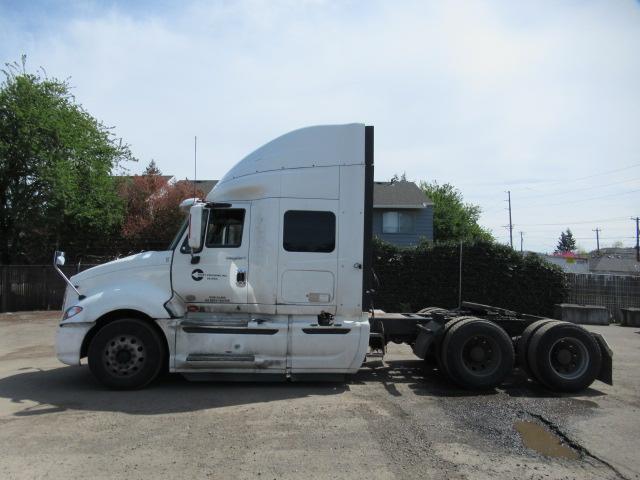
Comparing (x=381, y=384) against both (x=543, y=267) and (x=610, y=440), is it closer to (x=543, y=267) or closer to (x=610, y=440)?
(x=610, y=440)

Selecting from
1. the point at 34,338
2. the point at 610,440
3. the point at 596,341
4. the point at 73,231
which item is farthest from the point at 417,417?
the point at 73,231

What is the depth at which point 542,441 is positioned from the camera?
17.1 feet

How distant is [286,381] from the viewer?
7.43m

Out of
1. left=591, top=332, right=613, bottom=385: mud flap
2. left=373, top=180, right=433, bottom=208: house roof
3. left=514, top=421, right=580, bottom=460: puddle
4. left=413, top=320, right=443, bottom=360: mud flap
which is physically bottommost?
left=514, top=421, right=580, bottom=460: puddle

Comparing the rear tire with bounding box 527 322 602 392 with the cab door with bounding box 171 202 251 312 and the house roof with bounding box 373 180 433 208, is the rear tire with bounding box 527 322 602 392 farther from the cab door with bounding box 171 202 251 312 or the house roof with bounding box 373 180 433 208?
the house roof with bounding box 373 180 433 208

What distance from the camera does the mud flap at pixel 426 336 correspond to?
7.52 metres

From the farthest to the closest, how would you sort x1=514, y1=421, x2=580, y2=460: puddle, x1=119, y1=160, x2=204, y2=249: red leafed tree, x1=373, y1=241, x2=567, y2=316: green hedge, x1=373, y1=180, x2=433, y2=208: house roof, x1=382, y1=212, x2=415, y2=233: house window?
x1=382, y1=212, x2=415, y2=233: house window < x1=373, y1=180, x2=433, y2=208: house roof < x1=119, y1=160, x2=204, y2=249: red leafed tree < x1=373, y1=241, x2=567, y2=316: green hedge < x1=514, y1=421, x2=580, y2=460: puddle

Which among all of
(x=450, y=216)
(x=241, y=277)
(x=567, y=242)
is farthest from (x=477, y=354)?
(x=567, y=242)

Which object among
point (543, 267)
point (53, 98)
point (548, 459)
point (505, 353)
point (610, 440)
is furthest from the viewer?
point (53, 98)

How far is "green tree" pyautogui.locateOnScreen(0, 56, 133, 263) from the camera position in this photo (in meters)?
17.5

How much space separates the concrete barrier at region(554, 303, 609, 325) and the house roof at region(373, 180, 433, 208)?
1586cm

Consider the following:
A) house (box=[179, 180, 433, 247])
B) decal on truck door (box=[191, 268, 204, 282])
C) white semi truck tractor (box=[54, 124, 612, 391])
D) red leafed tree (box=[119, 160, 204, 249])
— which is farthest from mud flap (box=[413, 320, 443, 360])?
house (box=[179, 180, 433, 247])

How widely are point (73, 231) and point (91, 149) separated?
3.31 metres

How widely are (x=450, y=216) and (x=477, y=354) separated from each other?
1591 inches
